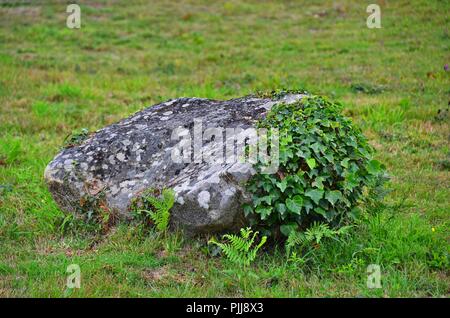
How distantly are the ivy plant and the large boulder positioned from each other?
0.37 m

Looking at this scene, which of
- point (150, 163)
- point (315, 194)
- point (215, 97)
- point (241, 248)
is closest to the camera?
point (241, 248)

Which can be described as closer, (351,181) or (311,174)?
(311,174)

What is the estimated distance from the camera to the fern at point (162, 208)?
19.8 feet

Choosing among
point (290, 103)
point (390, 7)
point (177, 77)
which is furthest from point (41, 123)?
point (390, 7)

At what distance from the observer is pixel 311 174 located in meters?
5.90

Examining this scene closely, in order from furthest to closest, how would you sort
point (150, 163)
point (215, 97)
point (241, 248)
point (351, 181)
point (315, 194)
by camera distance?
point (215, 97)
point (150, 163)
point (351, 181)
point (315, 194)
point (241, 248)

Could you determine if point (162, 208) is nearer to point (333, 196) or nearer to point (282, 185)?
point (282, 185)

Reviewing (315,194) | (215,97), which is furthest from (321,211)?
(215,97)

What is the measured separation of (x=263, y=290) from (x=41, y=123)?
26.4 ft

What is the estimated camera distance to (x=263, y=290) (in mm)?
5270

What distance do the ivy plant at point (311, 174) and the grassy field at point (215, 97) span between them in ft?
1.29

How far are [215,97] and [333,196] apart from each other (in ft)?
25.3

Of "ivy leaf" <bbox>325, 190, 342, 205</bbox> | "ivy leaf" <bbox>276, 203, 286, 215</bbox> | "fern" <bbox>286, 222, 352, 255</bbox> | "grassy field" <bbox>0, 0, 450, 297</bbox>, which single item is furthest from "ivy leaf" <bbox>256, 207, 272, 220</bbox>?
"ivy leaf" <bbox>325, 190, 342, 205</bbox>

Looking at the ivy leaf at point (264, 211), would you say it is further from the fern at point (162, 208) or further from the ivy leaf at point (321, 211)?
the fern at point (162, 208)
